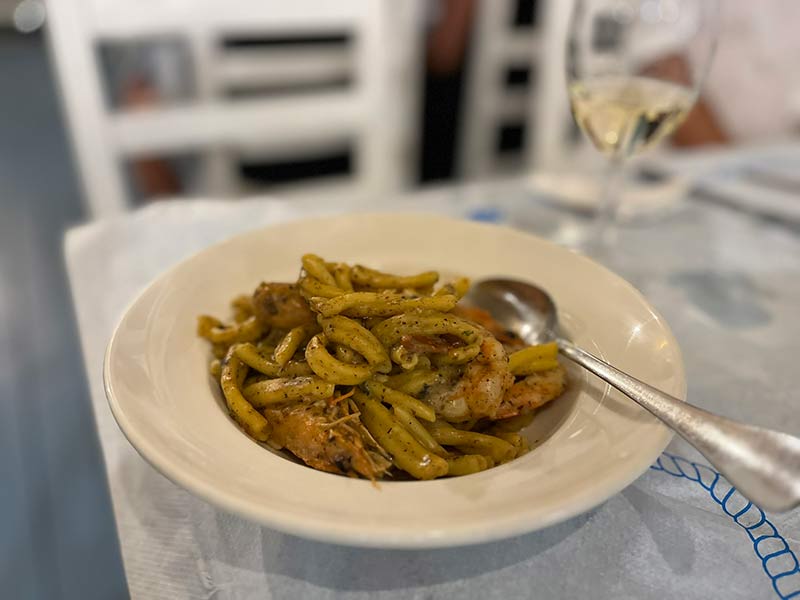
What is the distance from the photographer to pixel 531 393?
58 centimetres

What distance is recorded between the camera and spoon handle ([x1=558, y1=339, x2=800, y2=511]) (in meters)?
0.40

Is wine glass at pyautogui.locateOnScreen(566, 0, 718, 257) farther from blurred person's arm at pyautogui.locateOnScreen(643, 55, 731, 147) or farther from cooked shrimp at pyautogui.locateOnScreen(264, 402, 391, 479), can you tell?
blurred person's arm at pyautogui.locateOnScreen(643, 55, 731, 147)

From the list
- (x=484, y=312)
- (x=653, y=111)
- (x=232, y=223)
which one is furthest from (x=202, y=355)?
(x=653, y=111)

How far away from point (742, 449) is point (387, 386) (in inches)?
11.1

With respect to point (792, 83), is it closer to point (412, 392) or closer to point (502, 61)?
point (502, 61)

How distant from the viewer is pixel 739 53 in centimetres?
226

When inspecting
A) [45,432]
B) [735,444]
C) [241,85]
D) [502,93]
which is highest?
[735,444]

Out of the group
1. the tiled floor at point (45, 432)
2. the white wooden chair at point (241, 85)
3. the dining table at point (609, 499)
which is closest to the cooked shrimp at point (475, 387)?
the dining table at point (609, 499)

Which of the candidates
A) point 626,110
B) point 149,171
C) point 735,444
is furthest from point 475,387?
point 149,171

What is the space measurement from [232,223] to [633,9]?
1.48 m

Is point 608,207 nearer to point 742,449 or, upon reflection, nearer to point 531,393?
point 531,393

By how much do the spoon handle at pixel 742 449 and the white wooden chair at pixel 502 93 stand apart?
184 cm

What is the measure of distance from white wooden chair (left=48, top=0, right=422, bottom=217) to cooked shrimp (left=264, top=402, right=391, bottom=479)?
4.22 feet

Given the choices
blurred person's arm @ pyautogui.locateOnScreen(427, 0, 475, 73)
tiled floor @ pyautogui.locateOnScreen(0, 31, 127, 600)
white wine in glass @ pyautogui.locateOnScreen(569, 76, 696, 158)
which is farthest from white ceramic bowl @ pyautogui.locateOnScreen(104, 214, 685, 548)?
blurred person's arm @ pyautogui.locateOnScreen(427, 0, 475, 73)
